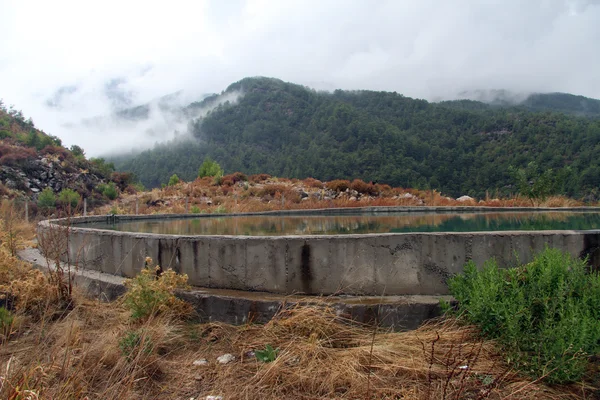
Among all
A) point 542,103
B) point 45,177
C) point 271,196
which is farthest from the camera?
point 542,103

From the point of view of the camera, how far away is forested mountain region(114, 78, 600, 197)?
40.8 meters

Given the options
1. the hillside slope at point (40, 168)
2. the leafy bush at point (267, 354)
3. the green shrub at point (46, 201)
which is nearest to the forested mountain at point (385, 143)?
the leafy bush at point (267, 354)

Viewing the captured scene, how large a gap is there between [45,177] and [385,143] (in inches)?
1643

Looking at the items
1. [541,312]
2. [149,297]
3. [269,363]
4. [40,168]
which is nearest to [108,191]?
[40,168]

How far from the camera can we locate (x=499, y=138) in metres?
50.2

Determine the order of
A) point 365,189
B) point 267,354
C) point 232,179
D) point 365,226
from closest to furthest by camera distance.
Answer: point 267,354
point 365,226
point 365,189
point 232,179

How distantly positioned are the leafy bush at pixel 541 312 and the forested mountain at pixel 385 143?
15703mm

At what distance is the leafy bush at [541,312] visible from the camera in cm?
253

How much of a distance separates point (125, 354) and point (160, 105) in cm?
17628

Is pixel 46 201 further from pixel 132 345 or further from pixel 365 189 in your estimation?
pixel 132 345

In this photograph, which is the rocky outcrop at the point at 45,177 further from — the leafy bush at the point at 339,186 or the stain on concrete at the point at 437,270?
the stain on concrete at the point at 437,270

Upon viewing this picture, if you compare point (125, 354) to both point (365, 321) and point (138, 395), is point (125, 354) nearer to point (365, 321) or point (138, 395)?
point (138, 395)

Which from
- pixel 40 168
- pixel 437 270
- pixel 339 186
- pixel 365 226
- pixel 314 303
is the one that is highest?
pixel 40 168

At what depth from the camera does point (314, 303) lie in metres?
3.75
